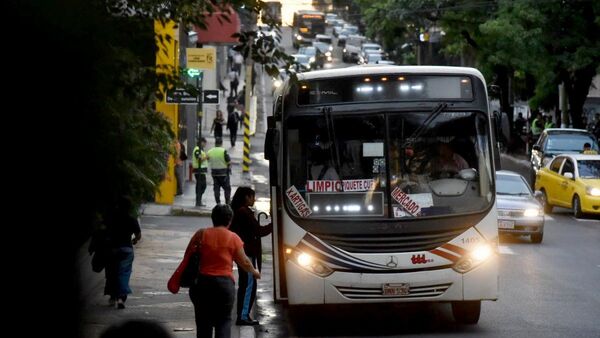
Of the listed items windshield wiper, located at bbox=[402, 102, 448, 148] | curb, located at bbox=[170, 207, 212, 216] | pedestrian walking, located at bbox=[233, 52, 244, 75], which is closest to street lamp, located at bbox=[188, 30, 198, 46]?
curb, located at bbox=[170, 207, 212, 216]

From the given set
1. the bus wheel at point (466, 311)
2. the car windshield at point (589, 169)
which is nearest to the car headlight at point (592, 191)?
the car windshield at point (589, 169)

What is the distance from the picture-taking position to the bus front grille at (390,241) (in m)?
14.4

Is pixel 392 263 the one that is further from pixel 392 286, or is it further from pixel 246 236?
pixel 246 236

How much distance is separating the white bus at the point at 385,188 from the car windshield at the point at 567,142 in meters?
23.7

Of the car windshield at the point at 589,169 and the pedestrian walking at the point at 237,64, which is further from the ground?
the pedestrian walking at the point at 237,64

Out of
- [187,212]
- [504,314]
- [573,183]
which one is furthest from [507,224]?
[504,314]

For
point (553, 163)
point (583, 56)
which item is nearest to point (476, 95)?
point (553, 163)

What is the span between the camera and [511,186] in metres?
27.1

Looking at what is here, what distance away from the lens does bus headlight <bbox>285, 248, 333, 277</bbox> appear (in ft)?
47.2

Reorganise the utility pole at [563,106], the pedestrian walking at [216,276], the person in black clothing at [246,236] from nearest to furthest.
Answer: the pedestrian walking at [216,276], the person in black clothing at [246,236], the utility pole at [563,106]

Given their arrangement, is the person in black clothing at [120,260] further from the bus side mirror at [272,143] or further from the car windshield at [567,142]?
the car windshield at [567,142]

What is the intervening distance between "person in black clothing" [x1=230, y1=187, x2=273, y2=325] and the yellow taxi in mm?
17884

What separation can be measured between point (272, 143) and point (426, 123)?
5.81 feet

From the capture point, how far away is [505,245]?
84.2 feet
